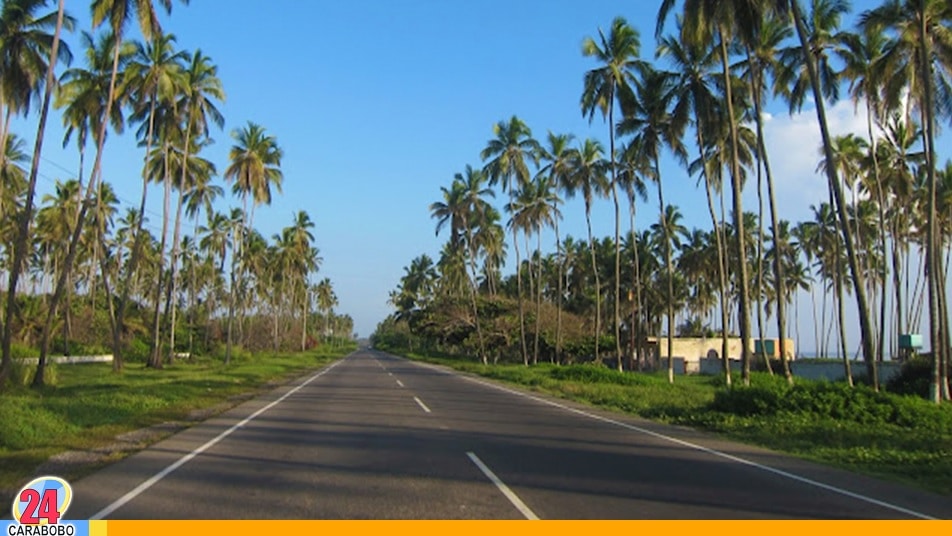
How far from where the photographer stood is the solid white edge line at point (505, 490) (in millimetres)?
7090

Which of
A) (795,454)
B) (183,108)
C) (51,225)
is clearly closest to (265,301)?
(51,225)

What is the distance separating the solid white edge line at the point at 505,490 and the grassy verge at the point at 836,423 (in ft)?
17.1

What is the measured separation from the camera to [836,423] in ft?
50.6

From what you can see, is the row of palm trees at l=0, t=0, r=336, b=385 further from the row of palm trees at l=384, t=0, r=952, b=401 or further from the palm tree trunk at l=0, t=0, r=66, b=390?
the row of palm trees at l=384, t=0, r=952, b=401

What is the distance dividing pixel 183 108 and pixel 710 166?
26.2 meters

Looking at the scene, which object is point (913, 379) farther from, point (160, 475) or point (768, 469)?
point (160, 475)

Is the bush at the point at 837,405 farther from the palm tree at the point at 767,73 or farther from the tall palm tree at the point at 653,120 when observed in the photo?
the tall palm tree at the point at 653,120

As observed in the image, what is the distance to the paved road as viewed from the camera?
23.8 ft

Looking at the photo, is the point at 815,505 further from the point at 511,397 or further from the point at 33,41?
the point at 33,41

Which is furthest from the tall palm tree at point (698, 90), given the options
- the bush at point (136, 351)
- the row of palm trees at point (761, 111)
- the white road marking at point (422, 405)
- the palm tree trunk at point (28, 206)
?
the bush at point (136, 351)

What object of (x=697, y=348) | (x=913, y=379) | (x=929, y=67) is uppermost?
(x=929, y=67)

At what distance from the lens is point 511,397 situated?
23.7 meters

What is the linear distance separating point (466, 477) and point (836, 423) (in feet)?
32.7
